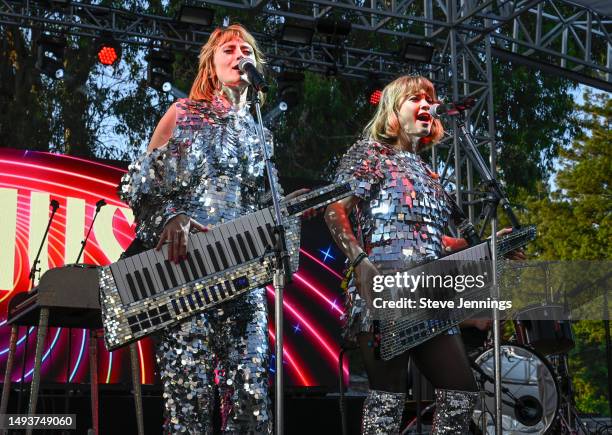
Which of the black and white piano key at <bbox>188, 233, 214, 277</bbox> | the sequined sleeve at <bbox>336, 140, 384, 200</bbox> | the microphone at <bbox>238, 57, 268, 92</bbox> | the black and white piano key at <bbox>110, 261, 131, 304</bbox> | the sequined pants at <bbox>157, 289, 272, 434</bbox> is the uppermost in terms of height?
the microphone at <bbox>238, 57, 268, 92</bbox>

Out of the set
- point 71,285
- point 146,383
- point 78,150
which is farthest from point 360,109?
point 71,285

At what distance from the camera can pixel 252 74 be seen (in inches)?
118

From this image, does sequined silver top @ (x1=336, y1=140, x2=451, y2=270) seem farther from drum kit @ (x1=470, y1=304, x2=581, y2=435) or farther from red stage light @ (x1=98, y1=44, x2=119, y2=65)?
red stage light @ (x1=98, y1=44, x2=119, y2=65)

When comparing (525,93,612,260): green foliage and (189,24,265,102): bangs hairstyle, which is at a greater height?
(525,93,612,260): green foliage

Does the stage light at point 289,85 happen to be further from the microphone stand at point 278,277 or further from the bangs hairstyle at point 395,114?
the microphone stand at point 278,277

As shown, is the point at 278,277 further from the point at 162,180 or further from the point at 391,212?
the point at 391,212

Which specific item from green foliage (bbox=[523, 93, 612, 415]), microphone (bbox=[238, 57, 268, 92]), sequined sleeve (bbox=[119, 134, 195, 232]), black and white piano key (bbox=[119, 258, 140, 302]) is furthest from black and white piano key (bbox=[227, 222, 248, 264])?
green foliage (bbox=[523, 93, 612, 415])

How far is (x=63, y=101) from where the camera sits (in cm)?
1633

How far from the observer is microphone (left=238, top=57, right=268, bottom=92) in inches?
116

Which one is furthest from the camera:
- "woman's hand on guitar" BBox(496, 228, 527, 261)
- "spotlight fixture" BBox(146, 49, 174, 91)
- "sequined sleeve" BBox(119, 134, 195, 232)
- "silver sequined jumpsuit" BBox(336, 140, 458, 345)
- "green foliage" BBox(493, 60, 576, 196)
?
"green foliage" BBox(493, 60, 576, 196)

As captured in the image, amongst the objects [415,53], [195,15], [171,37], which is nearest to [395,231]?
[195,15]

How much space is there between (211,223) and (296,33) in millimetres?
6934

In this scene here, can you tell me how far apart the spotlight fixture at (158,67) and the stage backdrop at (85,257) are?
1.15 meters

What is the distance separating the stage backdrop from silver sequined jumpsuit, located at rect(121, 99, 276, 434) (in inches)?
215
